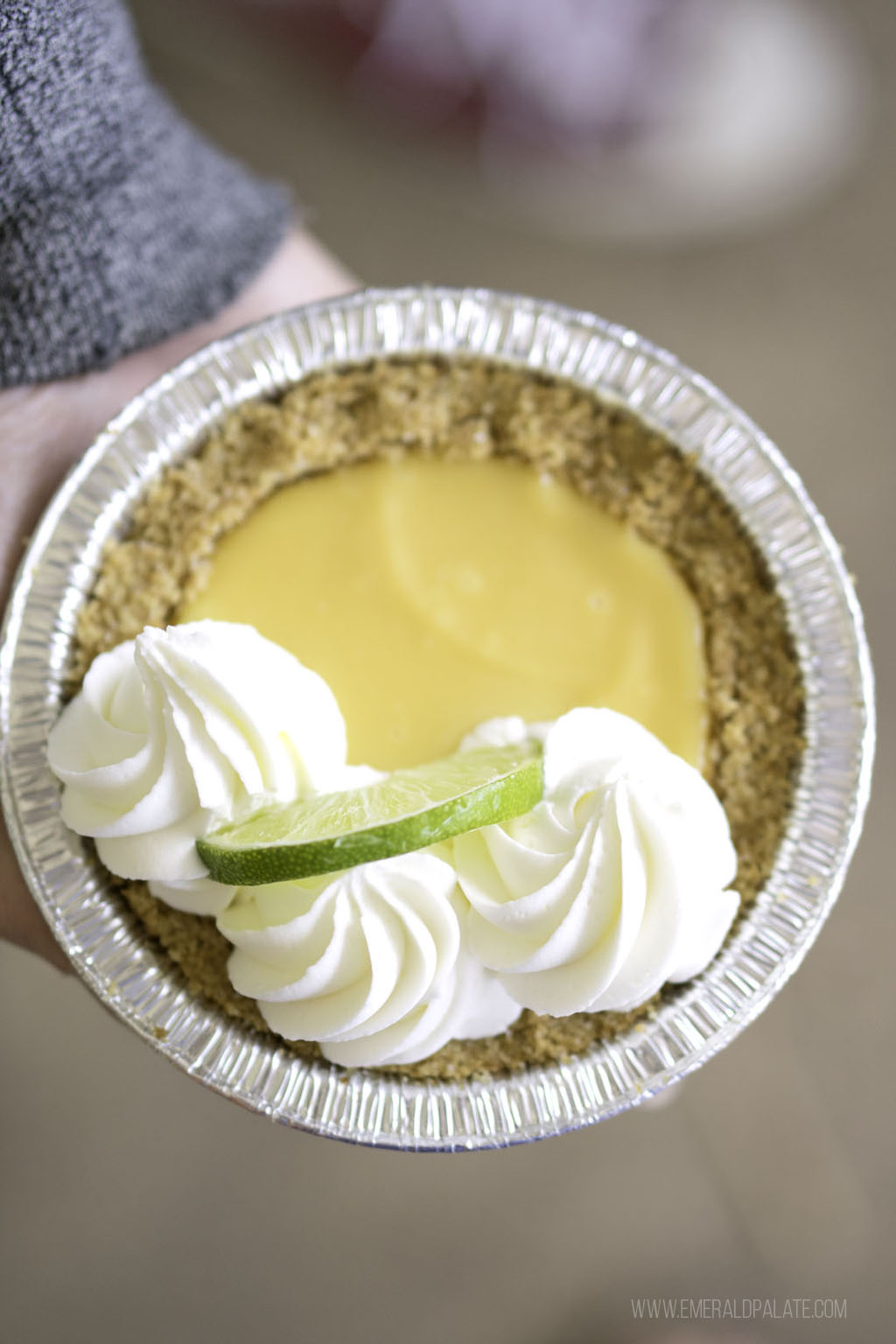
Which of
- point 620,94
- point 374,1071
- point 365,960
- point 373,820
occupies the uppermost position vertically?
point 620,94

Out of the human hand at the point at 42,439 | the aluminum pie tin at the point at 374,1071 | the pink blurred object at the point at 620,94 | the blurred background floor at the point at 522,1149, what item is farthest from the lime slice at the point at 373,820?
the pink blurred object at the point at 620,94

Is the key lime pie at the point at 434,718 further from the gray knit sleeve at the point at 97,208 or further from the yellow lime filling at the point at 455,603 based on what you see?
the gray knit sleeve at the point at 97,208

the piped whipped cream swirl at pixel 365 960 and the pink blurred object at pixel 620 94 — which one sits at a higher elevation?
the pink blurred object at pixel 620 94

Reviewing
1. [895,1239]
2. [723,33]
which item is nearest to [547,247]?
[723,33]

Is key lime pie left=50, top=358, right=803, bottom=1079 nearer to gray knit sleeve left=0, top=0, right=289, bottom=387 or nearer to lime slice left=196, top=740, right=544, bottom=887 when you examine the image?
lime slice left=196, top=740, right=544, bottom=887

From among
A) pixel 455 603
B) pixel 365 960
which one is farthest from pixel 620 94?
pixel 365 960

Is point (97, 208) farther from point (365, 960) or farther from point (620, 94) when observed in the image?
point (620, 94)
